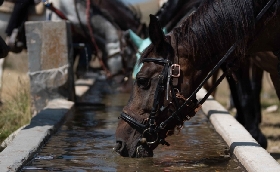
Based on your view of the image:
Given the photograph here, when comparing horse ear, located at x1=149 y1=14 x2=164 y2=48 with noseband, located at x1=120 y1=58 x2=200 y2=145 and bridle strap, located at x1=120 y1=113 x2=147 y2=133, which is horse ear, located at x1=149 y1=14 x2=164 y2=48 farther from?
bridle strap, located at x1=120 y1=113 x2=147 y2=133

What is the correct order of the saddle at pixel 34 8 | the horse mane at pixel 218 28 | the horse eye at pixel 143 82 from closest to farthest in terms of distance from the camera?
the horse mane at pixel 218 28 → the horse eye at pixel 143 82 → the saddle at pixel 34 8

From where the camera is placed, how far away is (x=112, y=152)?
6129 mm

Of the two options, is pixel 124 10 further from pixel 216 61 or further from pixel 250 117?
pixel 216 61

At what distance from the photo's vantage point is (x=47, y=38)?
8.91 meters

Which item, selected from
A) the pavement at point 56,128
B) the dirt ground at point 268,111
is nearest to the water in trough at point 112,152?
the pavement at point 56,128

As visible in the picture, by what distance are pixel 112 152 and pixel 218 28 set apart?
1.51 meters

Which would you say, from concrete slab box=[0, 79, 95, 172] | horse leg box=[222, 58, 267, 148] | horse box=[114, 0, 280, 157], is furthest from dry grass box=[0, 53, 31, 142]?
horse box=[114, 0, 280, 157]

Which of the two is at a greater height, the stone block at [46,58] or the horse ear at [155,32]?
the horse ear at [155,32]

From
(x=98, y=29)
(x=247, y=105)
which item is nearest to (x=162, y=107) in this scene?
(x=247, y=105)

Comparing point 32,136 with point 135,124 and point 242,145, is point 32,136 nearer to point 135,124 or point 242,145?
point 135,124

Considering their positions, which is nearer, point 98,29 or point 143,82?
point 143,82

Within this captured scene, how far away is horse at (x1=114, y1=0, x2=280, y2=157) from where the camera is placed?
5.20m

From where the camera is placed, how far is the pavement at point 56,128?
16.9ft

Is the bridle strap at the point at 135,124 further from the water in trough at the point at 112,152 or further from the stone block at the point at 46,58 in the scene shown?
the stone block at the point at 46,58
